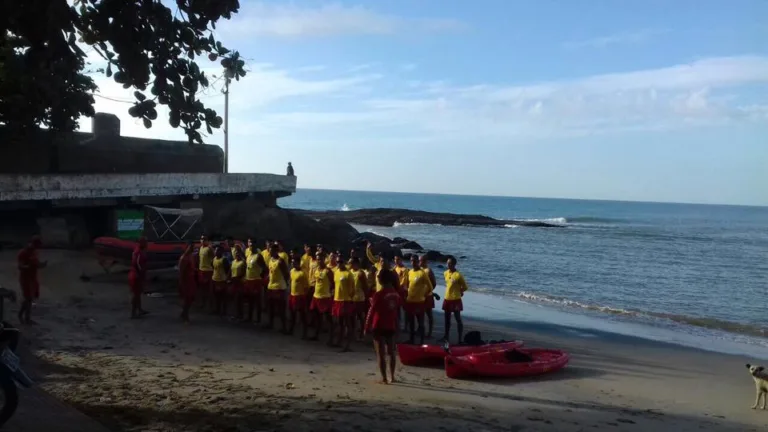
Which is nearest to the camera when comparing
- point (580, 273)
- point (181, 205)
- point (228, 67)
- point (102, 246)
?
point (228, 67)

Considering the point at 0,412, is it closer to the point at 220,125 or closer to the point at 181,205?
the point at 220,125

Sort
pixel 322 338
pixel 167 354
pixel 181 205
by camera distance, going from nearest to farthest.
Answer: pixel 167 354 < pixel 322 338 < pixel 181 205

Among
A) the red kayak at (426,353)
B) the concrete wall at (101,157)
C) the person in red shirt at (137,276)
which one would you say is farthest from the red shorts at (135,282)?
the concrete wall at (101,157)

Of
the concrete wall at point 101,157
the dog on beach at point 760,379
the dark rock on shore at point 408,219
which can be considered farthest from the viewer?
the dark rock on shore at point 408,219

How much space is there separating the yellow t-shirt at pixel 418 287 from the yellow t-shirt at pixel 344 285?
57.9 inches

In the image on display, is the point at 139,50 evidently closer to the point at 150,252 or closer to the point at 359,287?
the point at 359,287

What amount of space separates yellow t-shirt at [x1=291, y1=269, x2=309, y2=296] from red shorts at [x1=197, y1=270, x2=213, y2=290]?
2842 millimetres

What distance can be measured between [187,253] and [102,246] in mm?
5482

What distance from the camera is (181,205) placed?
85.8 feet

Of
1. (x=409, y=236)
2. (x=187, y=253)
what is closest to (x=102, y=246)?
(x=187, y=253)

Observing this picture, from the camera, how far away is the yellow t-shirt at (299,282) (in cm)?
1357

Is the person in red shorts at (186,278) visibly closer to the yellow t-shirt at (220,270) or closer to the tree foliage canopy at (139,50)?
the yellow t-shirt at (220,270)

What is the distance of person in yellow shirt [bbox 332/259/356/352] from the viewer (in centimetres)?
1272

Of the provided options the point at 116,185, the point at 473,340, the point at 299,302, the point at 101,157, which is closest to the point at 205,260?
the point at 299,302
